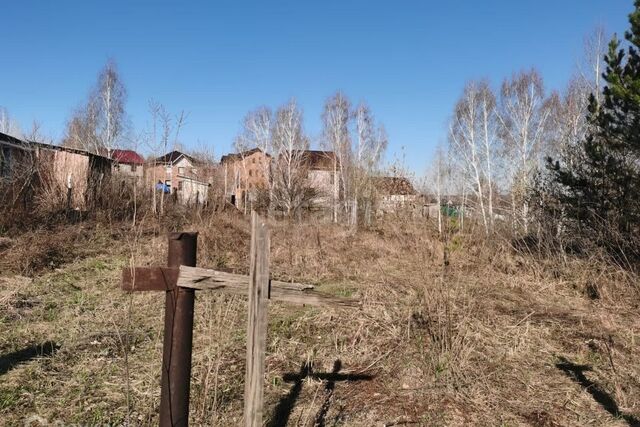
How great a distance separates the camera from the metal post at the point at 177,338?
1789 mm

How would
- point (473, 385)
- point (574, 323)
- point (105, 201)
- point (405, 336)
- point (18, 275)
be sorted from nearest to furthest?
point (473, 385) → point (405, 336) → point (574, 323) → point (18, 275) → point (105, 201)

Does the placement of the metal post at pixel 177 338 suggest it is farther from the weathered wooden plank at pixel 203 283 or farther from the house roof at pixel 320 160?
the house roof at pixel 320 160

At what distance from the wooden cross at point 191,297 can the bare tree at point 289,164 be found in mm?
27780

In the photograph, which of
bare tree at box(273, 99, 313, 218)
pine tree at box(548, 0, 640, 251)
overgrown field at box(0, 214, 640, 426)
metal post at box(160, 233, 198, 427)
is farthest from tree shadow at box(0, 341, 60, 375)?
bare tree at box(273, 99, 313, 218)

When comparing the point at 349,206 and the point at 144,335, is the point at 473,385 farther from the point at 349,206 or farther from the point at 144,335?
the point at 349,206

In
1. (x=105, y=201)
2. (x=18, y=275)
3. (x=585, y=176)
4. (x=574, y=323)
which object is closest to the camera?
(x=574, y=323)

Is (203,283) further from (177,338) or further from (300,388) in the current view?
(300,388)

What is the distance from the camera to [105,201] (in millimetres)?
14523

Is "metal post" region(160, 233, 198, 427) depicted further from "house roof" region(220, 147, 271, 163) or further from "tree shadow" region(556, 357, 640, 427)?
"house roof" region(220, 147, 271, 163)

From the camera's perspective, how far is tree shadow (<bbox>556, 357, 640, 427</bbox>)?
3279 mm

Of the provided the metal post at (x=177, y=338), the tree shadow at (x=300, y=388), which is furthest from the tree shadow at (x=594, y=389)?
the metal post at (x=177, y=338)

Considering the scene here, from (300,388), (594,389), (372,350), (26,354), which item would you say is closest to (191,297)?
(300,388)

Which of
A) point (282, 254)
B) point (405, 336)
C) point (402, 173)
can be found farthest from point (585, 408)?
point (282, 254)

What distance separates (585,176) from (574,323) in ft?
17.5
